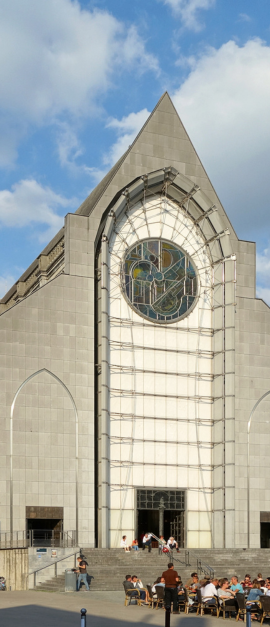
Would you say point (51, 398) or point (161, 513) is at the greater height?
point (51, 398)

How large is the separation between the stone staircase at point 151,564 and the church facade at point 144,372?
3391mm

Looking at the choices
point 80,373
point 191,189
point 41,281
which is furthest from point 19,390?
point 191,189

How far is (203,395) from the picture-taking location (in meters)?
45.7

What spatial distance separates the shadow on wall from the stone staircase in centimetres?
803

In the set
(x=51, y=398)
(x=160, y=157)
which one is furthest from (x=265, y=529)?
(x=160, y=157)

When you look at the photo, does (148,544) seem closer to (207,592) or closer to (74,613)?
(207,592)

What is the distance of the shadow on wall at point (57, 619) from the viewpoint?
2097 centimetres

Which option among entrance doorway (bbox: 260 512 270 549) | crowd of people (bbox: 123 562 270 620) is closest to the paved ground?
crowd of people (bbox: 123 562 270 620)

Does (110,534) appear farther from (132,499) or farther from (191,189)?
(191,189)

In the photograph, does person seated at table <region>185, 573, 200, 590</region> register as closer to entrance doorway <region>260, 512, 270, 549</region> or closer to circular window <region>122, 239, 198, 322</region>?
entrance doorway <region>260, 512, 270, 549</region>

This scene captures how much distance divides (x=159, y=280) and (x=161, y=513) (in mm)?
12137

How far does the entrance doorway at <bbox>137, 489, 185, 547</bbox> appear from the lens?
141ft

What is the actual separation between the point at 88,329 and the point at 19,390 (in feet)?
16.0

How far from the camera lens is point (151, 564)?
118 ft
